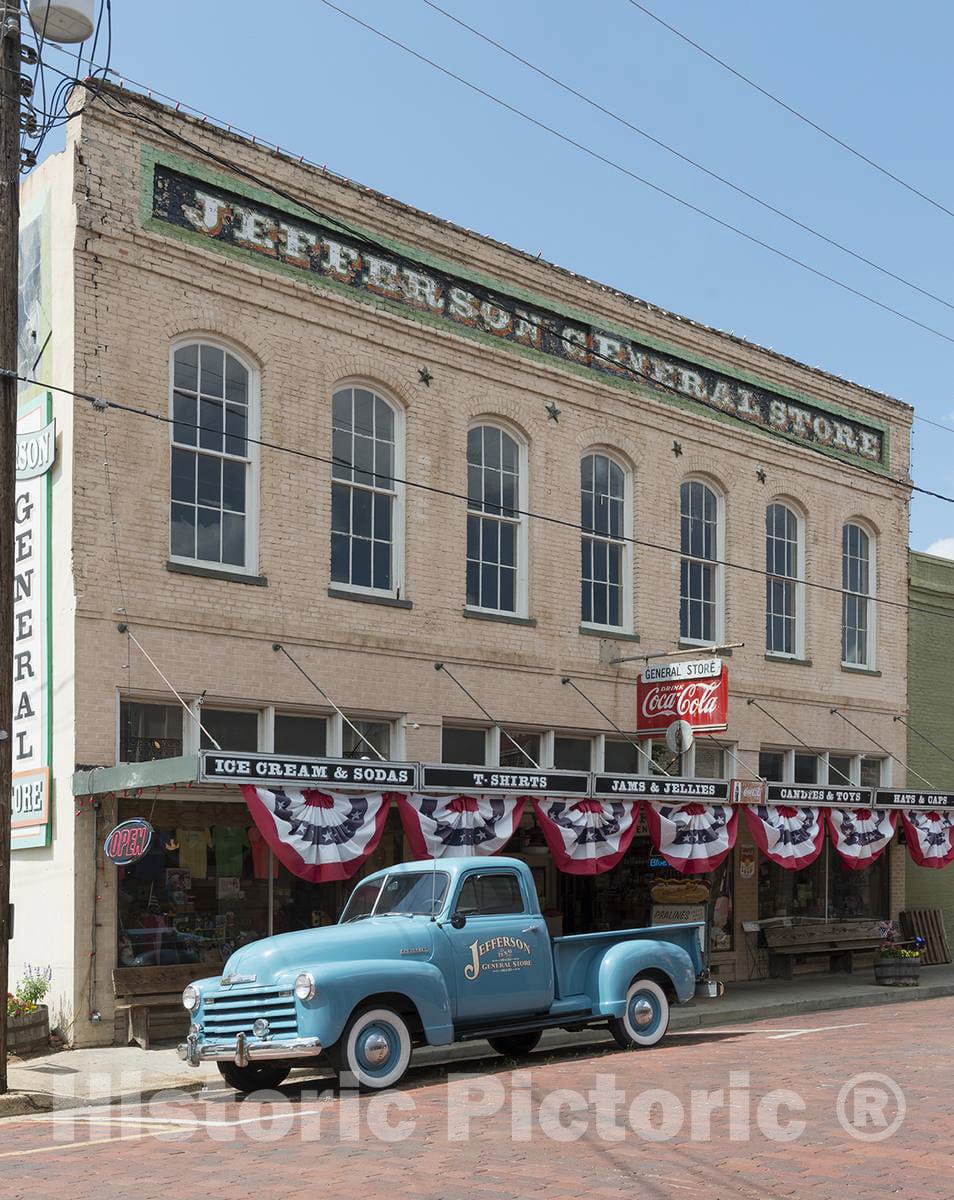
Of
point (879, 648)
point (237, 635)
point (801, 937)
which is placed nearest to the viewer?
point (237, 635)

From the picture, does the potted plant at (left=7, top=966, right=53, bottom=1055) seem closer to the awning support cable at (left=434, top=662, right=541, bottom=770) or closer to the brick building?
the brick building

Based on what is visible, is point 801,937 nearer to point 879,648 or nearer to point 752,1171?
point 879,648

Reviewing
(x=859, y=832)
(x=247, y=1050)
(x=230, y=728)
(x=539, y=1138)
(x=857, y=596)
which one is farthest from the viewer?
(x=857, y=596)

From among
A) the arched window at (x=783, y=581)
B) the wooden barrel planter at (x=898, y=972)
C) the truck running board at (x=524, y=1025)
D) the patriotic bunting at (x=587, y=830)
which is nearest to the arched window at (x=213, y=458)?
the patriotic bunting at (x=587, y=830)

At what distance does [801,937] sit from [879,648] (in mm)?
5971

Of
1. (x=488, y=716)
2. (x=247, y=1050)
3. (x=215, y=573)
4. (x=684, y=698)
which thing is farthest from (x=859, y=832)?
(x=247, y=1050)

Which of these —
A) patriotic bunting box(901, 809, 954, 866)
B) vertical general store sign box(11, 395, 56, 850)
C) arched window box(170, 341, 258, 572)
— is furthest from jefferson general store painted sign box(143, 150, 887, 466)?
patriotic bunting box(901, 809, 954, 866)

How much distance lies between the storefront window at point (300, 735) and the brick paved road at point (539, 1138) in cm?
555

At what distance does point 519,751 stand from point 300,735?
11.9 feet

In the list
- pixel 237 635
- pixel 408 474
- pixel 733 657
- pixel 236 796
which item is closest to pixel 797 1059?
pixel 236 796

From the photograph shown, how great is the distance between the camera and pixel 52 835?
16781 millimetres

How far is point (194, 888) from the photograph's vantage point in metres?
17.6

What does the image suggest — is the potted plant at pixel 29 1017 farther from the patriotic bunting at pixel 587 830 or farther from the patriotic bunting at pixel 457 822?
the patriotic bunting at pixel 587 830

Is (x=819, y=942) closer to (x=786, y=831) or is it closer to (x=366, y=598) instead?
(x=786, y=831)
